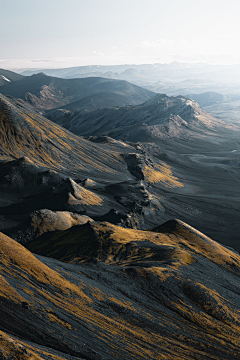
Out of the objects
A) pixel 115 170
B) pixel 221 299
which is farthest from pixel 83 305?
pixel 115 170

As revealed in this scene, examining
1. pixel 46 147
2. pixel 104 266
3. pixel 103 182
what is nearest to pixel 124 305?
pixel 104 266

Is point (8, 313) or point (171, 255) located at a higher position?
point (8, 313)

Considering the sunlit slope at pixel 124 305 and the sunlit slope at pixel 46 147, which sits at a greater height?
the sunlit slope at pixel 46 147

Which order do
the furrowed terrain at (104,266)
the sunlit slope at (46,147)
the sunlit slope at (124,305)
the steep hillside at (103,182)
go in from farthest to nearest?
the sunlit slope at (46,147)
the steep hillside at (103,182)
the furrowed terrain at (104,266)
the sunlit slope at (124,305)

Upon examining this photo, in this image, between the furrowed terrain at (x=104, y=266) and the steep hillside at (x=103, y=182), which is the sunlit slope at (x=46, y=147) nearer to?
the steep hillside at (x=103, y=182)

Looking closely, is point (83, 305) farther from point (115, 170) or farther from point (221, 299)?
point (115, 170)

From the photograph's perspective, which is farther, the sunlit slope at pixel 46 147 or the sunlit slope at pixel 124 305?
the sunlit slope at pixel 46 147

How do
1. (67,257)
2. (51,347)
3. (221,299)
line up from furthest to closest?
(67,257)
(221,299)
(51,347)

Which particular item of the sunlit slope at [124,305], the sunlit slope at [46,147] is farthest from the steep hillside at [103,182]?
the sunlit slope at [124,305]
